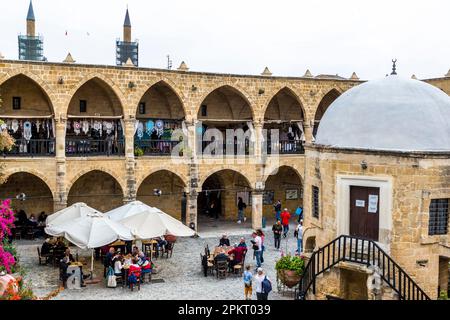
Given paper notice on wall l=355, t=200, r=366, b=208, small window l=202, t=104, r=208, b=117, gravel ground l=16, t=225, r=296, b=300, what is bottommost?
gravel ground l=16, t=225, r=296, b=300

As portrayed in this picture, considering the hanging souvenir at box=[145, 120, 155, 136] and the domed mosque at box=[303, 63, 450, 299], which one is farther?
the hanging souvenir at box=[145, 120, 155, 136]

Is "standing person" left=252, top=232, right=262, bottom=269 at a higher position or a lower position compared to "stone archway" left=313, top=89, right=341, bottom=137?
lower

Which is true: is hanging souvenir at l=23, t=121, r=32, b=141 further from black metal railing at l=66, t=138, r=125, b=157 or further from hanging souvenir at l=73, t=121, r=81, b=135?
hanging souvenir at l=73, t=121, r=81, b=135

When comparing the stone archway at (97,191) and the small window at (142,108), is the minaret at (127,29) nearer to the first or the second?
the small window at (142,108)

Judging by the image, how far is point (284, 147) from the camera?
2708 centimetres

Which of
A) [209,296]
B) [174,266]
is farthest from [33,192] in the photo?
[209,296]

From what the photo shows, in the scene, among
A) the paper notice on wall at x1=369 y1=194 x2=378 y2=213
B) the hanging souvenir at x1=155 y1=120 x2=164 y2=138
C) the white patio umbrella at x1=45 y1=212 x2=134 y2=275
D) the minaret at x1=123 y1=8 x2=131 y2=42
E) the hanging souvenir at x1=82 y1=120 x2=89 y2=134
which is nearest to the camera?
the paper notice on wall at x1=369 y1=194 x2=378 y2=213

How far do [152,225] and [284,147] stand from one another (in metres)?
11.3

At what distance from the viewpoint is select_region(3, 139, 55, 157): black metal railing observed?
21.9m

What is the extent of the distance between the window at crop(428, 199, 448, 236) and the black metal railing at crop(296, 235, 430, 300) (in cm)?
143

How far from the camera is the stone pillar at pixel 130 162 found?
76.4 feet

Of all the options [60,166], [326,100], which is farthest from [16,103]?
[326,100]

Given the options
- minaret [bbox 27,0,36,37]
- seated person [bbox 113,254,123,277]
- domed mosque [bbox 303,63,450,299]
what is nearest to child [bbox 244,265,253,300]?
domed mosque [bbox 303,63,450,299]

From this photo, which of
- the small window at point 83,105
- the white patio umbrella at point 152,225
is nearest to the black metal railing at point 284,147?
the small window at point 83,105
